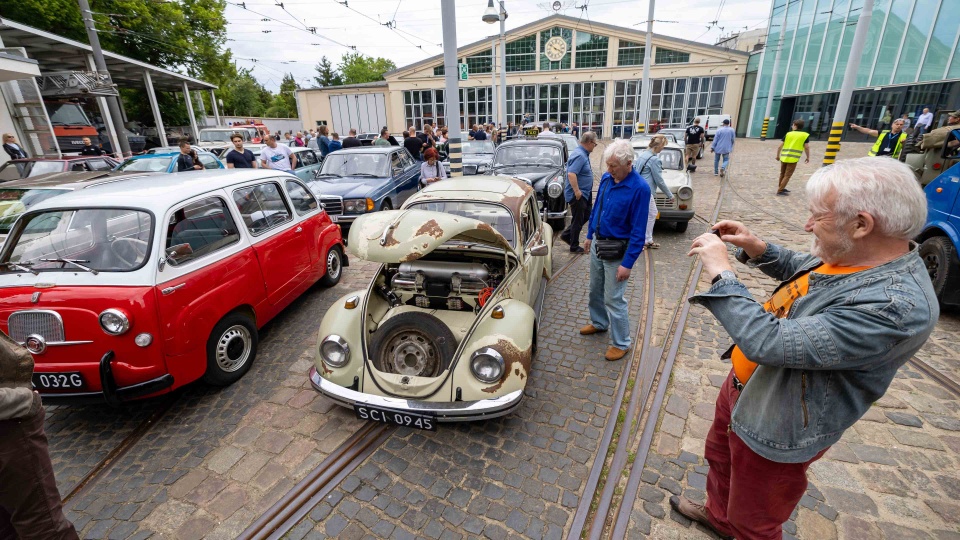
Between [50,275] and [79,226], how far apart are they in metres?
0.58

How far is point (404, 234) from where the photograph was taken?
325cm

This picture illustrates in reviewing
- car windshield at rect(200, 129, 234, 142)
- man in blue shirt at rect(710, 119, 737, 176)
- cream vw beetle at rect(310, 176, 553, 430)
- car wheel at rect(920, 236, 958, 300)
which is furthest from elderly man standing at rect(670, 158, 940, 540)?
car windshield at rect(200, 129, 234, 142)

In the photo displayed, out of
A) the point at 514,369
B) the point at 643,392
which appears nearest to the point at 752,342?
the point at 514,369

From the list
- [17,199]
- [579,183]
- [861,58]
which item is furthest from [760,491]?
[861,58]

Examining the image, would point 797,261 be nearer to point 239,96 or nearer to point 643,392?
point 643,392

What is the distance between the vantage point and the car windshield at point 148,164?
1039 cm

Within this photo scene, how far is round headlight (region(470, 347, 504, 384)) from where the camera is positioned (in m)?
3.30

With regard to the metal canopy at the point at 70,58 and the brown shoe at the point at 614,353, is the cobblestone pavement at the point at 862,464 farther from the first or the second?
the metal canopy at the point at 70,58

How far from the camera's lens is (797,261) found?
220 cm

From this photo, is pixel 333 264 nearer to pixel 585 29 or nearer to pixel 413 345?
pixel 413 345

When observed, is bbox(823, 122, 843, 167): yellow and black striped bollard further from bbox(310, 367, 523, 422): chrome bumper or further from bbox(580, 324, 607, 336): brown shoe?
bbox(310, 367, 523, 422): chrome bumper

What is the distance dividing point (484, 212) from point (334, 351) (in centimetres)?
225

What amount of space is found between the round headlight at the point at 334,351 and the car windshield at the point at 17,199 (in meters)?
5.69

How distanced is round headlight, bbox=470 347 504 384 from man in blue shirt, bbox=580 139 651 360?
1694mm
